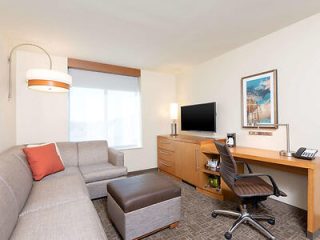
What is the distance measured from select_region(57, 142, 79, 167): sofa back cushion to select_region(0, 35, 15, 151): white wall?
0.68m

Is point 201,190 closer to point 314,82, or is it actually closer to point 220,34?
point 314,82

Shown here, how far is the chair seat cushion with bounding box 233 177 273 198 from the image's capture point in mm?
1717

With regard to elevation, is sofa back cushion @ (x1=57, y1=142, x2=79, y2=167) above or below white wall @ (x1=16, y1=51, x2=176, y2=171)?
below

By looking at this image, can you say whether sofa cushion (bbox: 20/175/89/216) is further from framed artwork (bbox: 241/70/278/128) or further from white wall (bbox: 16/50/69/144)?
framed artwork (bbox: 241/70/278/128)

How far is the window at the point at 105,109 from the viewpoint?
3467 millimetres

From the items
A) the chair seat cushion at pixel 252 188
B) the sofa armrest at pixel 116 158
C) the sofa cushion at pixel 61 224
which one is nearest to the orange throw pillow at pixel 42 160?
the sofa armrest at pixel 116 158

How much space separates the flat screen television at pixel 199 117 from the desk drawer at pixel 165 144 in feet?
1.64

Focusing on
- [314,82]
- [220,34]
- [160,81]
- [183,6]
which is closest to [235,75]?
[220,34]

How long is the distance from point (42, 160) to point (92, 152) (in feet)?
2.96

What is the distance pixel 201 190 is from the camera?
2846mm

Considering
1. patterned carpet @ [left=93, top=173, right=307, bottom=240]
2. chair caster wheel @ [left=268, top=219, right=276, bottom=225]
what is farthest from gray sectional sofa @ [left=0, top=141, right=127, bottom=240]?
chair caster wheel @ [left=268, top=219, right=276, bottom=225]

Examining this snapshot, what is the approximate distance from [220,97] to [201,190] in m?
1.72

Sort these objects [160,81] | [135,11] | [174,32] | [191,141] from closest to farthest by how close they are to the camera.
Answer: [135,11]
[174,32]
[191,141]
[160,81]

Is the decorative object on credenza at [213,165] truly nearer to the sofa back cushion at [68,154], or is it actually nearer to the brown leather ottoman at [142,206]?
the brown leather ottoman at [142,206]
